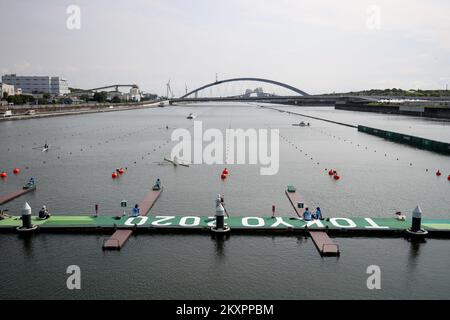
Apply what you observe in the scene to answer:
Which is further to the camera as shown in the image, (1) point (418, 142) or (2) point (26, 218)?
(1) point (418, 142)

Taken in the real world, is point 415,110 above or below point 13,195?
above

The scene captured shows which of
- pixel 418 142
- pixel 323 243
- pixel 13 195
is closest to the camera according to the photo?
pixel 323 243

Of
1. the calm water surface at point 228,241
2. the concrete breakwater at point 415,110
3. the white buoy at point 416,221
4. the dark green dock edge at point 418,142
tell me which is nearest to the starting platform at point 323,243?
the calm water surface at point 228,241

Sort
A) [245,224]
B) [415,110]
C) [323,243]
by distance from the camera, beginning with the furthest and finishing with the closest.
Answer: [415,110] < [245,224] < [323,243]

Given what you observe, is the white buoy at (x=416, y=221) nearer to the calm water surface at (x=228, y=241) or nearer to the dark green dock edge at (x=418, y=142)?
the calm water surface at (x=228, y=241)

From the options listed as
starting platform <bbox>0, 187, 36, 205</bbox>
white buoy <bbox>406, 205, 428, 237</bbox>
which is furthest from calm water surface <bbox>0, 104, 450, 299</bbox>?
white buoy <bbox>406, 205, 428, 237</bbox>

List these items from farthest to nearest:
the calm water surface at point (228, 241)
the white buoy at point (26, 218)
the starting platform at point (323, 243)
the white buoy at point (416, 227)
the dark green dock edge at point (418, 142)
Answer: the dark green dock edge at point (418, 142), the white buoy at point (26, 218), the white buoy at point (416, 227), the starting platform at point (323, 243), the calm water surface at point (228, 241)

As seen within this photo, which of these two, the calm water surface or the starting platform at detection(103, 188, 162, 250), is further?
the starting platform at detection(103, 188, 162, 250)

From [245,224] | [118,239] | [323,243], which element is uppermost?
[245,224]

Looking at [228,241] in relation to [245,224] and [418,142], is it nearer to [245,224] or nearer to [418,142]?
[245,224]

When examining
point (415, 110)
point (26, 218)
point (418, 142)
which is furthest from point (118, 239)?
point (415, 110)

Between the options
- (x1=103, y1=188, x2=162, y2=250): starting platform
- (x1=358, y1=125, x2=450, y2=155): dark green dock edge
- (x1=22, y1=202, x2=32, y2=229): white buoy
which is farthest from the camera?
(x1=358, y1=125, x2=450, y2=155): dark green dock edge

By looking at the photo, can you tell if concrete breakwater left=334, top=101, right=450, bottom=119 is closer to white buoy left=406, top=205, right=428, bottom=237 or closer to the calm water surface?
the calm water surface
